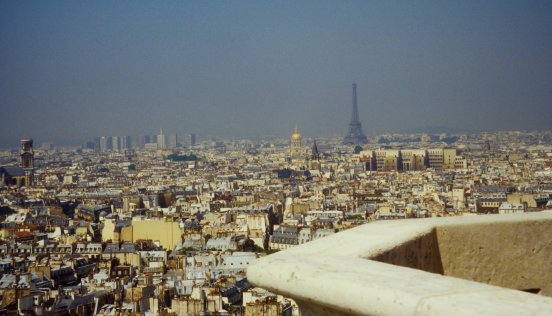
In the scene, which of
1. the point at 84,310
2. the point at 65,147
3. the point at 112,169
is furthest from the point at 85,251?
the point at 65,147

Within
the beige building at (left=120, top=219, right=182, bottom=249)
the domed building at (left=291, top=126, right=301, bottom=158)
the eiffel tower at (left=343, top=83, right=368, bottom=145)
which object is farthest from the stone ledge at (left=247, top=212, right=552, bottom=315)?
the eiffel tower at (left=343, top=83, right=368, bottom=145)

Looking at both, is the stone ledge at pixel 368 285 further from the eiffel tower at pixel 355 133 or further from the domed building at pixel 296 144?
the eiffel tower at pixel 355 133

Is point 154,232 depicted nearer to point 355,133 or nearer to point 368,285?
point 368,285

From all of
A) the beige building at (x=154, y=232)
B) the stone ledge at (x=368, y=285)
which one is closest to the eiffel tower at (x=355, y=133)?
the beige building at (x=154, y=232)

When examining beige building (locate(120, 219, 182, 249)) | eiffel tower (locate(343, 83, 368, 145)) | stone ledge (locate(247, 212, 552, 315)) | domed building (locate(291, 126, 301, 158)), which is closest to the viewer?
stone ledge (locate(247, 212, 552, 315))

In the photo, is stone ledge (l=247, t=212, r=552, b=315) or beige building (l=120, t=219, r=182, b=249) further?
beige building (l=120, t=219, r=182, b=249)

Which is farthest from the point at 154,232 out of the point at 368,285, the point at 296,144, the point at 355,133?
the point at 355,133

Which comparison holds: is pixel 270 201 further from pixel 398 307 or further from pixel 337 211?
pixel 398 307

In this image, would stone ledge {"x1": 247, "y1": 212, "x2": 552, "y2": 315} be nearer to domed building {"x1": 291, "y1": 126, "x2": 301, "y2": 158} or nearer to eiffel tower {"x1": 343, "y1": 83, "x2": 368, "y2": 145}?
domed building {"x1": 291, "y1": 126, "x2": 301, "y2": 158}
